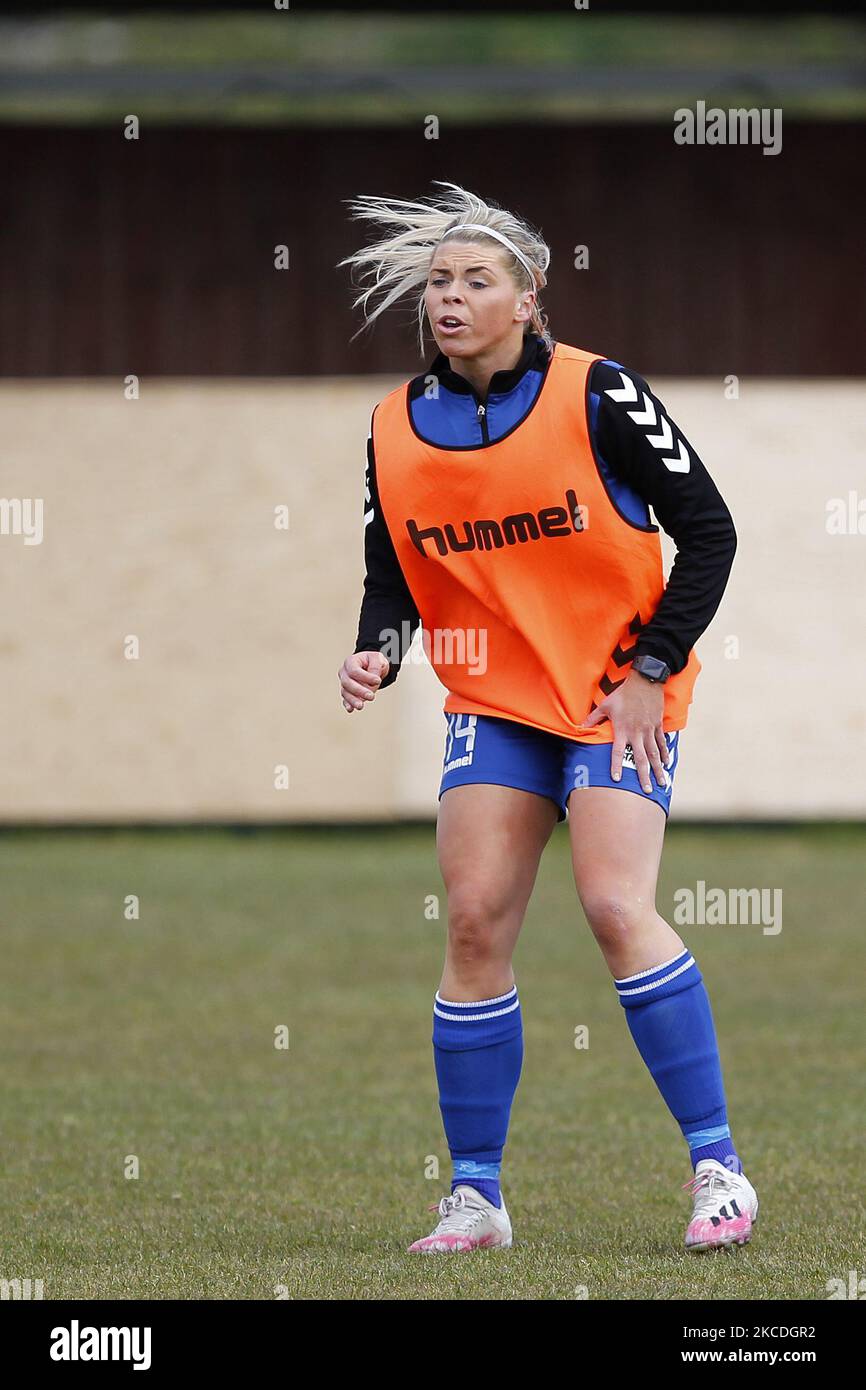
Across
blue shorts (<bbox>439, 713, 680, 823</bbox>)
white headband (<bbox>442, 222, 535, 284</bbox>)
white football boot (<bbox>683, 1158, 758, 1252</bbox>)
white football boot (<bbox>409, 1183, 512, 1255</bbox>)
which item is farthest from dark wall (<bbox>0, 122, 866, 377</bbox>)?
white football boot (<bbox>683, 1158, 758, 1252</bbox>)

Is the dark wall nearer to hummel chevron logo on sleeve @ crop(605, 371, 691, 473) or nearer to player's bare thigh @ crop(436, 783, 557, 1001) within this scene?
hummel chevron logo on sleeve @ crop(605, 371, 691, 473)

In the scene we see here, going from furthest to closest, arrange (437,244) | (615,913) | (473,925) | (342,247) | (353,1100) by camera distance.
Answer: (342,247), (353,1100), (437,244), (473,925), (615,913)

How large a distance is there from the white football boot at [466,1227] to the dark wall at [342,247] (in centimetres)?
1093

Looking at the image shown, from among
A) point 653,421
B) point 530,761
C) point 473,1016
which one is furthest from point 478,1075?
point 653,421

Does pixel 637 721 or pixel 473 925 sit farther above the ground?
pixel 637 721

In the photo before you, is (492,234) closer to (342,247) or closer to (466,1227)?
(466,1227)

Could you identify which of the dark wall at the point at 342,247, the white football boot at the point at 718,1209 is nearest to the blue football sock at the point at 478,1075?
the white football boot at the point at 718,1209

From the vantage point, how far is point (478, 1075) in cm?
404

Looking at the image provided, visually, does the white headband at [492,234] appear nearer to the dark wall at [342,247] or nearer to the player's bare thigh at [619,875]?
the player's bare thigh at [619,875]

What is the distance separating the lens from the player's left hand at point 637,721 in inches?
154

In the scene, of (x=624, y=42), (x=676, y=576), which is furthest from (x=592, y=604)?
(x=624, y=42)

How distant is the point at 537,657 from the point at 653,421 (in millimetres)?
526

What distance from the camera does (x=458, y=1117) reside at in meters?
4.07

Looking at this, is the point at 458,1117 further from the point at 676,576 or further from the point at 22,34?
the point at 22,34
